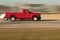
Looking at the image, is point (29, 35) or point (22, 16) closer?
point (29, 35)

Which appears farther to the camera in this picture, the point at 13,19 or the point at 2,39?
the point at 13,19

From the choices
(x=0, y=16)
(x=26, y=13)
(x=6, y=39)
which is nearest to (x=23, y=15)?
(x=26, y=13)

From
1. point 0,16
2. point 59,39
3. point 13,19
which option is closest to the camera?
point 59,39

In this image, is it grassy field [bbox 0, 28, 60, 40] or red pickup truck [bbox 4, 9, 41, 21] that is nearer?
grassy field [bbox 0, 28, 60, 40]

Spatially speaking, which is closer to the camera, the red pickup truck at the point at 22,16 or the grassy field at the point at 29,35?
the grassy field at the point at 29,35

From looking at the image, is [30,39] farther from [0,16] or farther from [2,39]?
[0,16]

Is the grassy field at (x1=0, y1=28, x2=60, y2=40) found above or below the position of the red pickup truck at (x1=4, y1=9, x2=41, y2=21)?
above

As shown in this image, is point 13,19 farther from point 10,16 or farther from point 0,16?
point 0,16

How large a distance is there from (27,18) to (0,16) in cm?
379

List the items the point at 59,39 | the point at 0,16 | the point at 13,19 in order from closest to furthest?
the point at 59,39
the point at 13,19
the point at 0,16

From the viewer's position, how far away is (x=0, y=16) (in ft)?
105

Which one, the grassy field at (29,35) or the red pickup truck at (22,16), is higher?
A: the grassy field at (29,35)

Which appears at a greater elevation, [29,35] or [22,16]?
[29,35]

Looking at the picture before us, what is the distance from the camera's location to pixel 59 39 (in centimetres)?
1105
